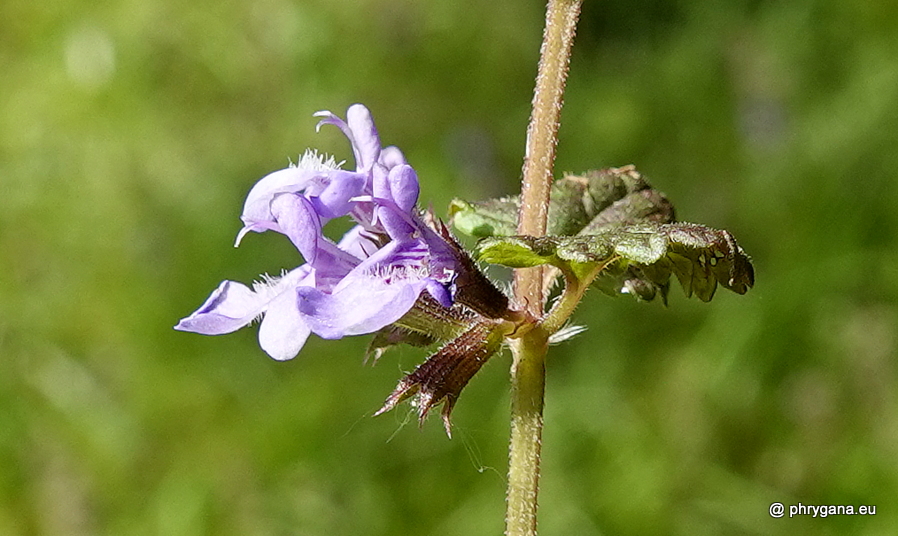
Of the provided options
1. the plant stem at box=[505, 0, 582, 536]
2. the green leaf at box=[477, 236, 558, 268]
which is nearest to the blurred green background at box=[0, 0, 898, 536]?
the plant stem at box=[505, 0, 582, 536]

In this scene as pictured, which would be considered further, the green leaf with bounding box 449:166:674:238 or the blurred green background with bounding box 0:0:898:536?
the blurred green background with bounding box 0:0:898:536

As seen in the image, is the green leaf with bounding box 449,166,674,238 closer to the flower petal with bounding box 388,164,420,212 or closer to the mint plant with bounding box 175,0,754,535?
the mint plant with bounding box 175,0,754,535

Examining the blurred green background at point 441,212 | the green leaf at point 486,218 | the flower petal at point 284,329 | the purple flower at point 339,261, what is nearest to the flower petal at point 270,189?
the purple flower at point 339,261

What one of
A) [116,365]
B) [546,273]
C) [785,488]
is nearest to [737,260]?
[546,273]

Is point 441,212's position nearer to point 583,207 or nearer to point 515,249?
point 583,207

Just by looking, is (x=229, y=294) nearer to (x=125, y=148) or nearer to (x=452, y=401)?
(x=452, y=401)
